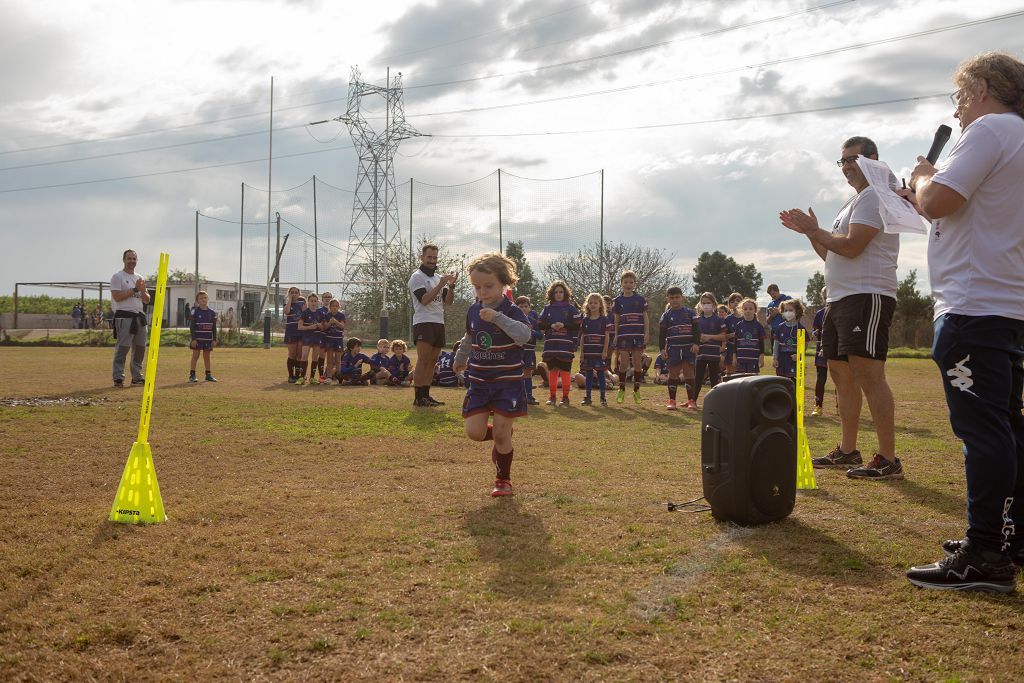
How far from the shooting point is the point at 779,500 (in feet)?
14.7

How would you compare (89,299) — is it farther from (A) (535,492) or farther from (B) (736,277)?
(A) (535,492)

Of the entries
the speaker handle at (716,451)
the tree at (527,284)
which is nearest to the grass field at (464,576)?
the speaker handle at (716,451)

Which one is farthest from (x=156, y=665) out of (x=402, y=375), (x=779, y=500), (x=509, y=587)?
(x=402, y=375)

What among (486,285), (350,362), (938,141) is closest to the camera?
(938,141)

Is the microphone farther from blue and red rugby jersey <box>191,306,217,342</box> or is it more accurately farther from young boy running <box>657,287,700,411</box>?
blue and red rugby jersey <box>191,306,217,342</box>

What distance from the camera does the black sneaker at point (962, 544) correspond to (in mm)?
3449

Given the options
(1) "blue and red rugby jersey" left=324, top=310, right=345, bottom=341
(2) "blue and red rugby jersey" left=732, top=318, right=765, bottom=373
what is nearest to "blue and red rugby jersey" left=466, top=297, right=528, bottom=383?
(2) "blue and red rugby jersey" left=732, top=318, right=765, bottom=373

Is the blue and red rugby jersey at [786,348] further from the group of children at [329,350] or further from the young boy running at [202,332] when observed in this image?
the young boy running at [202,332]

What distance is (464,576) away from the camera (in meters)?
3.57

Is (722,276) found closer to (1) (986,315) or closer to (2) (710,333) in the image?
(2) (710,333)

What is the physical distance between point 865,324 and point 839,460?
4.44ft

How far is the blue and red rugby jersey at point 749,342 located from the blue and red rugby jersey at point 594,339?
222 cm

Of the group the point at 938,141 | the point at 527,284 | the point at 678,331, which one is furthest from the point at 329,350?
the point at 527,284

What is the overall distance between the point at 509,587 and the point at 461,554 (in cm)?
56
